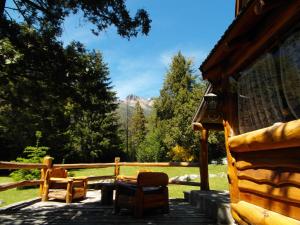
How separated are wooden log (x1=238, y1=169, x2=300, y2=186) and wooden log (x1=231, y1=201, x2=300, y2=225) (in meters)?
0.40

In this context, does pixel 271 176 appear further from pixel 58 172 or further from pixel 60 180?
pixel 58 172

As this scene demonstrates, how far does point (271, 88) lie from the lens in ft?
15.0

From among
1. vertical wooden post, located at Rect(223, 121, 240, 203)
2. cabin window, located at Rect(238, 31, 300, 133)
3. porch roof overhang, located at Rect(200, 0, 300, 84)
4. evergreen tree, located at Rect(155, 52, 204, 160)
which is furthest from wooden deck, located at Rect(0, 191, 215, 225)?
evergreen tree, located at Rect(155, 52, 204, 160)

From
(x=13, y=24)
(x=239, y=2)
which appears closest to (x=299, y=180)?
(x=239, y=2)

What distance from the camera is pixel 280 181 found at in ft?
13.8

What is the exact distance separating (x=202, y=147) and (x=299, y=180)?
673 cm

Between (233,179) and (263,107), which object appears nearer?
(263,107)

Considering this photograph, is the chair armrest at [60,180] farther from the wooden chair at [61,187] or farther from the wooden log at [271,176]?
the wooden log at [271,176]

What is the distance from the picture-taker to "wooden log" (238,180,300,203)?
12.7 feet

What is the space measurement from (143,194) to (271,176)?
3.56 m

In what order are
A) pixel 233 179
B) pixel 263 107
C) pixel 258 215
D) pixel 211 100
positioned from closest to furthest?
pixel 258 215
pixel 263 107
pixel 233 179
pixel 211 100

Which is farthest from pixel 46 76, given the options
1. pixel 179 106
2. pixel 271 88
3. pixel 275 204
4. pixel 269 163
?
pixel 179 106

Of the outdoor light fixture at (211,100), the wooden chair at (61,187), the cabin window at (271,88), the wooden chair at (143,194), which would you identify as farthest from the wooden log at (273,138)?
the wooden chair at (61,187)

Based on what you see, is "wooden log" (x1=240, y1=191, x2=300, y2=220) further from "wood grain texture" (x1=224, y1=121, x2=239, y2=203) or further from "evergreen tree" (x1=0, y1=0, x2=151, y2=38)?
"evergreen tree" (x1=0, y1=0, x2=151, y2=38)
